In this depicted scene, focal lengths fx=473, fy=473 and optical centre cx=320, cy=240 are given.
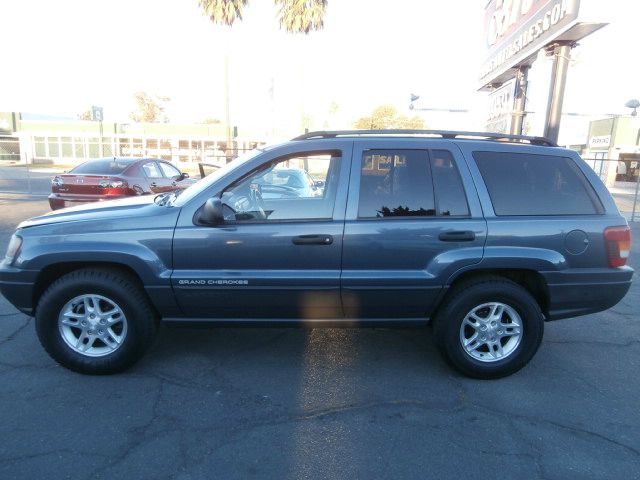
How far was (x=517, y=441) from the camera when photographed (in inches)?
113

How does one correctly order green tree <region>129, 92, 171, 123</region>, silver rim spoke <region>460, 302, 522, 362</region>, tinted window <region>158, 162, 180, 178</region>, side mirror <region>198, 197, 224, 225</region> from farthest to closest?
green tree <region>129, 92, 171, 123</region>, tinted window <region>158, 162, 180, 178</region>, silver rim spoke <region>460, 302, 522, 362</region>, side mirror <region>198, 197, 224, 225</region>

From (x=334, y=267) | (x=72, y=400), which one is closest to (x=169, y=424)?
(x=72, y=400)

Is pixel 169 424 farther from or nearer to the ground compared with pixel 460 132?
nearer to the ground

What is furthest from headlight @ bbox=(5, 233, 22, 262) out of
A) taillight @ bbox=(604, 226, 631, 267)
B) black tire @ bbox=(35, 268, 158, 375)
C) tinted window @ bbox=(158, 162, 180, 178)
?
tinted window @ bbox=(158, 162, 180, 178)

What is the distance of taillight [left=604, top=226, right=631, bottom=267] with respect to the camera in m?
3.55

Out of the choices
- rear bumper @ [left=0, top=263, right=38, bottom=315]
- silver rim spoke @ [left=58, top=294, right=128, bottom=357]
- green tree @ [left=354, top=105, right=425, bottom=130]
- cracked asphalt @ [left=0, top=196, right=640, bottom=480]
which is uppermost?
green tree @ [left=354, top=105, right=425, bottom=130]

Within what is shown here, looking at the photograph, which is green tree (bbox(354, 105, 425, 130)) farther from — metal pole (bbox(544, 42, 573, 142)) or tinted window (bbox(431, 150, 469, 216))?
tinted window (bbox(431, 150, 469, 216))

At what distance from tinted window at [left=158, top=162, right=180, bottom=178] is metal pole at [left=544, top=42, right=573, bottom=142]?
814 cm

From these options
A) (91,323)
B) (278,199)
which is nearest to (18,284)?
(91,323)

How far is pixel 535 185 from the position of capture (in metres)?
3.64

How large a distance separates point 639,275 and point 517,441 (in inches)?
214

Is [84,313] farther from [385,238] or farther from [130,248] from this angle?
Result: [385,238]

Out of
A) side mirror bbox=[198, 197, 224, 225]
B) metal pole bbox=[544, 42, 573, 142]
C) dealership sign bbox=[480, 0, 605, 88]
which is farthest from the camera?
metal pole bbox=[544, 42, 573, 142]

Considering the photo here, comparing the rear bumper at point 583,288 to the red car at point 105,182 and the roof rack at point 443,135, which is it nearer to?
the roof rack at point 443,135
